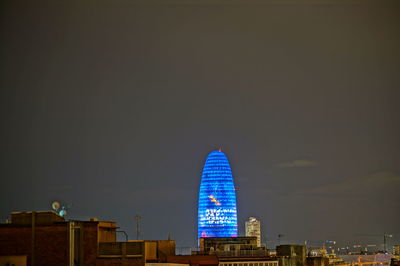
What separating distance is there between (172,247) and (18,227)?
54.9m

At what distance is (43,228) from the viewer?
72312mm

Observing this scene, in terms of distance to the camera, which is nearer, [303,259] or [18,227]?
[18,227]

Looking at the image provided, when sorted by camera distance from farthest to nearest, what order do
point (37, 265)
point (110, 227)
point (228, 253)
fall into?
point (228, 253) → point (110, 227) → point (37, 265)

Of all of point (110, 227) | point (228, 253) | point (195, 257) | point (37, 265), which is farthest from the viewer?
point (228, 253)

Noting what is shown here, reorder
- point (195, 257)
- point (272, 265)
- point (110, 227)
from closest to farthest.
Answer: point (110, 227), point (195, 257), point (272, 265)

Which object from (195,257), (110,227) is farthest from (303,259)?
(110,227)

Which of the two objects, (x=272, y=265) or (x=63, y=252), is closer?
(x=63, y=252)

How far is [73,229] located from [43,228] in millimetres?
2611

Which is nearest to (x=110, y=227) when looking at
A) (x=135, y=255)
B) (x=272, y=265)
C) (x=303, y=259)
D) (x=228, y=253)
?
(x=135, y=255)

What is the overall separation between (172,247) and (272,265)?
34.1 m

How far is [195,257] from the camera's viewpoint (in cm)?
12444

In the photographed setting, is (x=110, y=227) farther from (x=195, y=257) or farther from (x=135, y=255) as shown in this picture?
(x=195, y=257)

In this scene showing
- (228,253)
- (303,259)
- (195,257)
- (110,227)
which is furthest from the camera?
(303,259)

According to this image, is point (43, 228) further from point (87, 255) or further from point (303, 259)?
point (303, 259)
